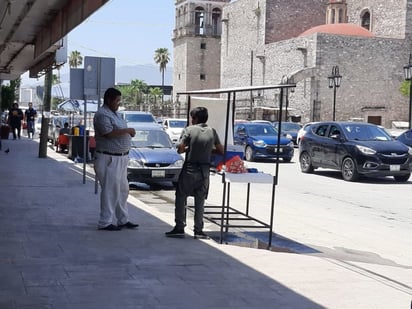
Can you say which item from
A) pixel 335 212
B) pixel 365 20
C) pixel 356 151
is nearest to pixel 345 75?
pixel 365 20

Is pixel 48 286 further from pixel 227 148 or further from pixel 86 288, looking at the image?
pixel 227 148

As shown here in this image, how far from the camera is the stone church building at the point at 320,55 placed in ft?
191

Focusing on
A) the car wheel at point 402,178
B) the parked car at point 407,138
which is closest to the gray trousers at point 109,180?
the car wheel at point 402,178

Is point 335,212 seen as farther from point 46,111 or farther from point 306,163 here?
point 46,111

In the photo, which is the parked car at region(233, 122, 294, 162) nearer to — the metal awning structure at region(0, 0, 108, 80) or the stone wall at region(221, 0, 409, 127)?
the metal awning structure at region(0, 0, 108, 80)

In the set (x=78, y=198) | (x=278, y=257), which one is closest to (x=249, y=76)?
(x=78, y=198)

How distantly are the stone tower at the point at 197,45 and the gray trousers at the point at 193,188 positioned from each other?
80.4 meters

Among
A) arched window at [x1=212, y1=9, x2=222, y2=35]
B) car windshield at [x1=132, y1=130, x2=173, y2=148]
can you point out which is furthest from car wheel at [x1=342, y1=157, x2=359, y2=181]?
arched window at [x1=212, y1=9, x2=222, y2=35]

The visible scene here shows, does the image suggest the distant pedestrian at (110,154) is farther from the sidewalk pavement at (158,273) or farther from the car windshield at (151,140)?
the car windshield at (151,140)

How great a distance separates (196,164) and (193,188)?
0.32m

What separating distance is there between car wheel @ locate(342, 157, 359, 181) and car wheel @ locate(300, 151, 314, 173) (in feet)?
7.07

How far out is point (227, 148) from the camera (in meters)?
10.5

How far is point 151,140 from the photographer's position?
1717 centimetres

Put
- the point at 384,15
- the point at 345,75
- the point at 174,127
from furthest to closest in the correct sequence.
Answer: the point at 384,15 → the point at 345,75 → the point at 174,127
